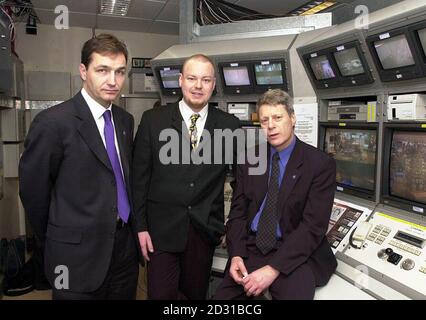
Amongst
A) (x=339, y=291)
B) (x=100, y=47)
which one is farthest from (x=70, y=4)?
(x=339, y=291)

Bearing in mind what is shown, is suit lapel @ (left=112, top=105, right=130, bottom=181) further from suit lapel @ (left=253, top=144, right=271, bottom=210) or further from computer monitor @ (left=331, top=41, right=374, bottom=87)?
computer monitor @ (left=331, top=41, right=374, bottom=87)

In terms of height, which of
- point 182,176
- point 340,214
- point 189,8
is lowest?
point 340,214

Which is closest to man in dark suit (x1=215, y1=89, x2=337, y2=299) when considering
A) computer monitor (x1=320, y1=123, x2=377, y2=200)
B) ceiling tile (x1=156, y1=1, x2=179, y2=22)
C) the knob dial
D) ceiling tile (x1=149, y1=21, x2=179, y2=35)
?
the knob dial

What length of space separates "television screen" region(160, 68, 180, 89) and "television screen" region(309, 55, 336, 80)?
1011 millimetres

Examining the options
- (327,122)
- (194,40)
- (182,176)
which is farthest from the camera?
(194,40)

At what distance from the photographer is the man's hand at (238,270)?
5.21 ft

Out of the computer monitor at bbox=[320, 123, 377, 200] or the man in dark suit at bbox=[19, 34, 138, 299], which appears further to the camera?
the computer monitor at bbox=[320, 123, 377, 200]

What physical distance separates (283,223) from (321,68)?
3.31ft

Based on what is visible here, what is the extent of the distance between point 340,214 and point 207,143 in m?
0.85

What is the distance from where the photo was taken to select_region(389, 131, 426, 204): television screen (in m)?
1.70

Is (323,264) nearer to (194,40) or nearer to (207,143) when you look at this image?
(207,143)

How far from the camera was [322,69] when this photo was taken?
6.94ft

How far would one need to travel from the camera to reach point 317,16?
2.47 meters
